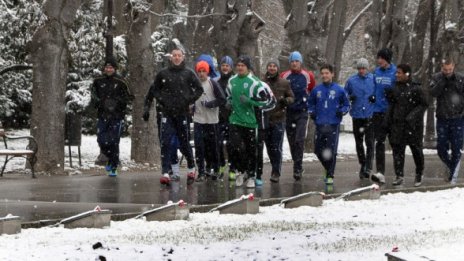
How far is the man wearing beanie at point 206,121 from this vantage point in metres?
16.0

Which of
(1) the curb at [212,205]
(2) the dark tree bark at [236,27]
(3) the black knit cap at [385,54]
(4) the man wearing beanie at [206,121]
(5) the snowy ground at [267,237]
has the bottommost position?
(5) the snowy ground at [267,237]

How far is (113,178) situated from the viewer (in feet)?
56.4

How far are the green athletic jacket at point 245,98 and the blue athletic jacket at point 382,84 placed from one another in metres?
2.53

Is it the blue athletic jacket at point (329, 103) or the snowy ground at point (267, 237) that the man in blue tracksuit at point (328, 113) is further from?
the snowy ground at point (267, 237)

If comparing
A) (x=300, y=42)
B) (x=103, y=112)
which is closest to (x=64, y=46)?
(x=103, y=112)

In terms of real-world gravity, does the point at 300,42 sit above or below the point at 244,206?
above

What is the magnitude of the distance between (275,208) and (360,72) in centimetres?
492

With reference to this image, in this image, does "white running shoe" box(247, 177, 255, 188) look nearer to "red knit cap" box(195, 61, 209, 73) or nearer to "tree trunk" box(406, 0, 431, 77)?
"red knit cap" box(195, 61, 209, 73)

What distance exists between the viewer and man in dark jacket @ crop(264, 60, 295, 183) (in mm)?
16047

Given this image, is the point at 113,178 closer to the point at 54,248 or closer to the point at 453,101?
the point at 453,101

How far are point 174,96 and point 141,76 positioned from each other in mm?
7620

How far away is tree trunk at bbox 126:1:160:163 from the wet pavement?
4592 millimetres

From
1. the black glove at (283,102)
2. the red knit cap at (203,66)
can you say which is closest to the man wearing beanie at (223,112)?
the red knit cap at (203,66)

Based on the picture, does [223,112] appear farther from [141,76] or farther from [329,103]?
[141,76]
